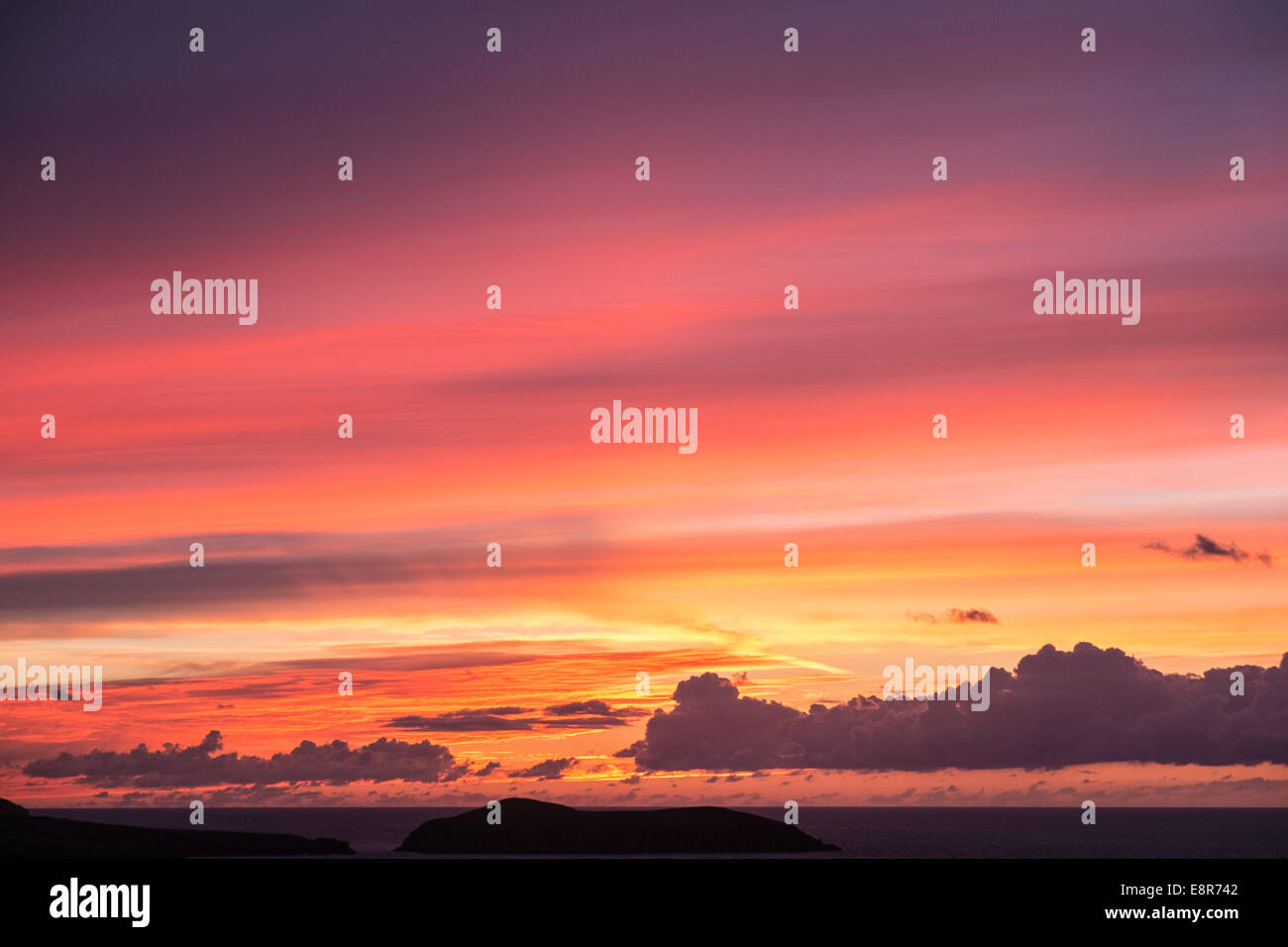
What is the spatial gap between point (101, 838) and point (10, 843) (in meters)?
15.9
